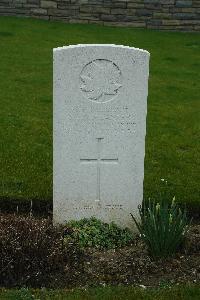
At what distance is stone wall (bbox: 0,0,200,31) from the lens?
14.2 meters

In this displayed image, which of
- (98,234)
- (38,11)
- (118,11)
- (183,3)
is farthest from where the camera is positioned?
(38,11)

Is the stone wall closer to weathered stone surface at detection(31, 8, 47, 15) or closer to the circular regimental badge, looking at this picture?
weathered stone surface at detection(31, 8, 47, 15)

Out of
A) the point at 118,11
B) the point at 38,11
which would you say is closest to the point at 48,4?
the point at 38,11

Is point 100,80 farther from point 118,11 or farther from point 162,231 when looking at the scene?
point 118,11

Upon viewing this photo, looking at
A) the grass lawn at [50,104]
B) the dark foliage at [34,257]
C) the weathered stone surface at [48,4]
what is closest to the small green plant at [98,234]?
the dark foliage at [34,257]

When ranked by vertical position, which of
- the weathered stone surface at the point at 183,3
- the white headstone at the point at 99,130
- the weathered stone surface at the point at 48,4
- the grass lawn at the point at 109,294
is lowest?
the grass lawn at the point at 109,294

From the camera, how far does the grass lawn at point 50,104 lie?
6672 mm

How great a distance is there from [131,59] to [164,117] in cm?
390

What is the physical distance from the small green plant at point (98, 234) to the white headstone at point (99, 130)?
0.06 metres

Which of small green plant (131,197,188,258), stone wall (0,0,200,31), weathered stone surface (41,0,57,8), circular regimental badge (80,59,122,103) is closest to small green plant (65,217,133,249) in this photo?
small green plant (131,197,188,258)

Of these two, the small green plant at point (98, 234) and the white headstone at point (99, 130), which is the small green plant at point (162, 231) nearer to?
the small green plant at point (98, 234)

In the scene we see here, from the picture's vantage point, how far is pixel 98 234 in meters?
5.30

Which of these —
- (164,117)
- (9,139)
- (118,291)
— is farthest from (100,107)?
(164,117)

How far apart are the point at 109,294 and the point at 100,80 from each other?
168 centimetres
